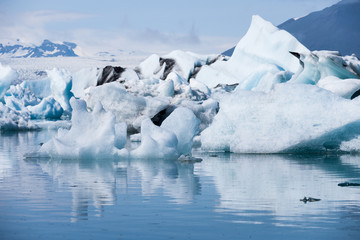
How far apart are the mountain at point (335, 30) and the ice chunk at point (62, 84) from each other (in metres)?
91.5

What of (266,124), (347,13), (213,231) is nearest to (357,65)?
(266,124)

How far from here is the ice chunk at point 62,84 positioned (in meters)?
32.9

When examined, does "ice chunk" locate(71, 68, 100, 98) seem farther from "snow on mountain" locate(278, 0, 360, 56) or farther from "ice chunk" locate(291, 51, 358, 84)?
"snow on mountain" locate(278, 0, 360, 56)

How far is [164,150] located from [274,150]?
2260mm

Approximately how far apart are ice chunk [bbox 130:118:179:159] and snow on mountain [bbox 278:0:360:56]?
112 m

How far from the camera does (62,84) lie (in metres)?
33.1

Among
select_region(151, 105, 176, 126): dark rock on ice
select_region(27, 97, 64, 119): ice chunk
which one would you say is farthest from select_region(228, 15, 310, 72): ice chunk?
select_region(151, 105, 176, 126): dark rock on ice

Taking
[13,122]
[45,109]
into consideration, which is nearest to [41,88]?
[45,109]

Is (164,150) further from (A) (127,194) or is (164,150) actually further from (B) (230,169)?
(A) (127,194)

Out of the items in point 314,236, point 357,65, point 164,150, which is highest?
point 357,65

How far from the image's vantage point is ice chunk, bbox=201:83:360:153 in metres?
11.1

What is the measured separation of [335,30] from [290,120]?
389 feet

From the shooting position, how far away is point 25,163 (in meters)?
10.1

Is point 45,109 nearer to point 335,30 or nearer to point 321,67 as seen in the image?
point 321,67
